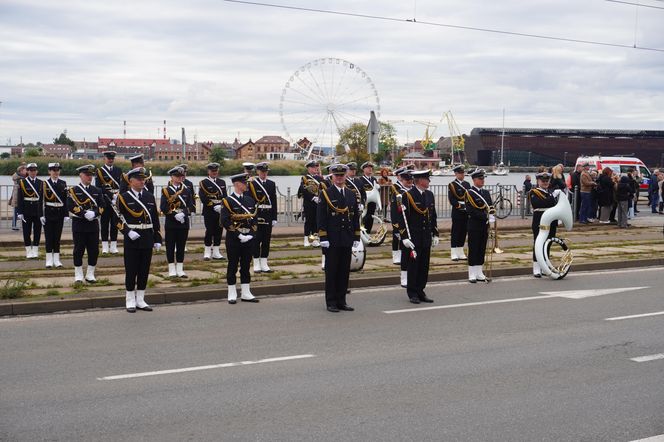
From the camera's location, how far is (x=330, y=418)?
263 inches

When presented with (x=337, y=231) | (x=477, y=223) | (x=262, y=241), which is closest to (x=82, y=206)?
(x=262, y=241)

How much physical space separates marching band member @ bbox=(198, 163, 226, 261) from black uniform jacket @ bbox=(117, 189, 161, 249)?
13.9ft

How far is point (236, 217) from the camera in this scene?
40.9ft

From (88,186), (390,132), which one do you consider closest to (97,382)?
(88,186)

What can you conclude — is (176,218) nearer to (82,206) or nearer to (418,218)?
(82,206)

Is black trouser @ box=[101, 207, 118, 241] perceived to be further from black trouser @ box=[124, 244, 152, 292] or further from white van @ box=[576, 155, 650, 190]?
white van @ box=[576, 155, 650, 190]

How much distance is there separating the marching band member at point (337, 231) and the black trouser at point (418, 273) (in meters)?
1.06

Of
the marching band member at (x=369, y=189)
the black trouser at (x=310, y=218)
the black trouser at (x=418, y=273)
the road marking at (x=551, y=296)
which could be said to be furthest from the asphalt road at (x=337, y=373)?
the marching band member at (x=369, y=189)

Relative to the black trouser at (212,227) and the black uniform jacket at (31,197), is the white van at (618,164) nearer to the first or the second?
the black trouser at (212,227)

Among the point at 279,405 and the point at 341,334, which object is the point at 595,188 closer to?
the point at 341,334

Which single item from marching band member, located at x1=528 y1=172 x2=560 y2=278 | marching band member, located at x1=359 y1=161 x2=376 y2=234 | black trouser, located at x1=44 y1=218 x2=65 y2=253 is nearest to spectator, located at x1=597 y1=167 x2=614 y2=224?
marching band member, located at x1=359 y1=161 x2=376 y2=234

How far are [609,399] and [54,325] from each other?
22.3ft

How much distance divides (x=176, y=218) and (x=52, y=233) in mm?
2569

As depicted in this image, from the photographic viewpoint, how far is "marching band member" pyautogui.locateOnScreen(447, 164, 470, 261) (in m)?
16.1
